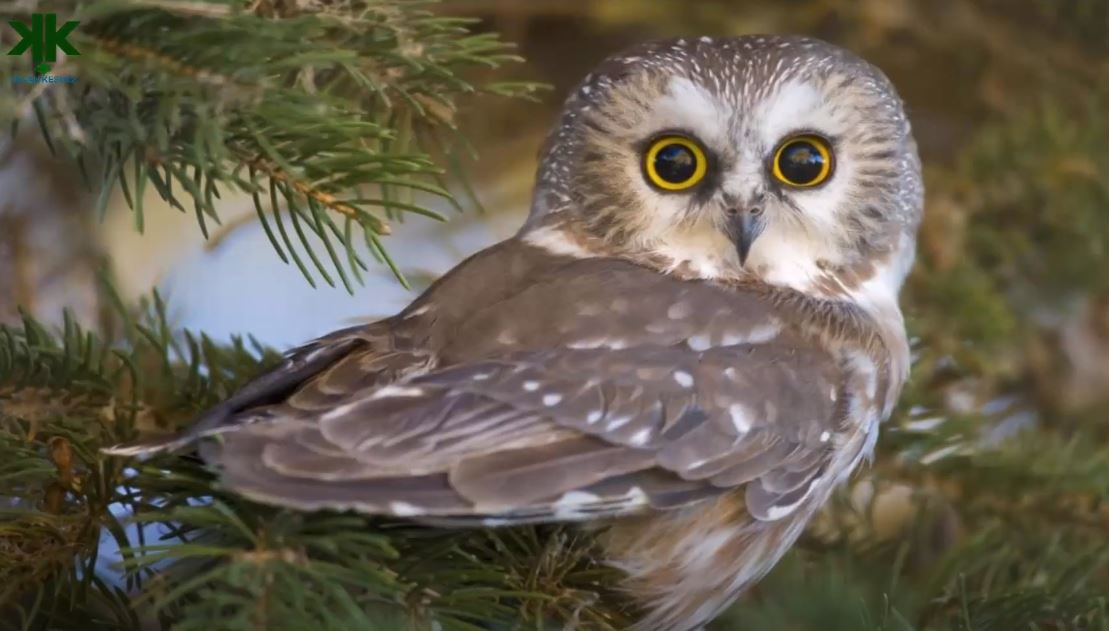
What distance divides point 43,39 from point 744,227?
835 millimetres

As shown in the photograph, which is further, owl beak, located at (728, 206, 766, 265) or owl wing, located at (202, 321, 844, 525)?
owl beak, located at (728, 206, 766, 265)

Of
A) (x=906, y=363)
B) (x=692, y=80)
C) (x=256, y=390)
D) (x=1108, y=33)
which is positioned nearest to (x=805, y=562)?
(x=906, y=363)

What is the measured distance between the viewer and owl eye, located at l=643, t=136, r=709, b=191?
1.56 metres

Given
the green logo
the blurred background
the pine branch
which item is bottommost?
the blurred background

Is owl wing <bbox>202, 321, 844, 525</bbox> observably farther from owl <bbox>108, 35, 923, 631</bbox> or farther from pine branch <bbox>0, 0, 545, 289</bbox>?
pine branch <bbox>0, 0, 545, 289</bbox>

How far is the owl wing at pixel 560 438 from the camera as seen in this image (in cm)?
101

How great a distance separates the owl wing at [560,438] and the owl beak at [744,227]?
0.17 metres

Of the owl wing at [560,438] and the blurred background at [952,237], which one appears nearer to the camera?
the owl wing at [560,438]

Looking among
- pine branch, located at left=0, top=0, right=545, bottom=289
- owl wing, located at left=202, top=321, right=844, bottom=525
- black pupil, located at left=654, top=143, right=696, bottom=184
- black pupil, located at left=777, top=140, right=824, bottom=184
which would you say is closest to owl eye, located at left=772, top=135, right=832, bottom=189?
black pupil, located at left=777, top=140, right=824, bottom=184

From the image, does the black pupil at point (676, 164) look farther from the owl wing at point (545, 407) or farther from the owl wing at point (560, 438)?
the owl wing at point (560, 438)

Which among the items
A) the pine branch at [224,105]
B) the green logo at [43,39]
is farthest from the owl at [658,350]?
the green logo at [43,39]

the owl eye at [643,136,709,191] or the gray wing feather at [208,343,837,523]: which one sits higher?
the owl eye at [643,136,709,191]

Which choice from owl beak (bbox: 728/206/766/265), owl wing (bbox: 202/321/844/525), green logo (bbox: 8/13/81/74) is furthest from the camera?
owl beak (bbox: 728/206/766/265)

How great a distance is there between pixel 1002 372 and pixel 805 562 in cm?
50
